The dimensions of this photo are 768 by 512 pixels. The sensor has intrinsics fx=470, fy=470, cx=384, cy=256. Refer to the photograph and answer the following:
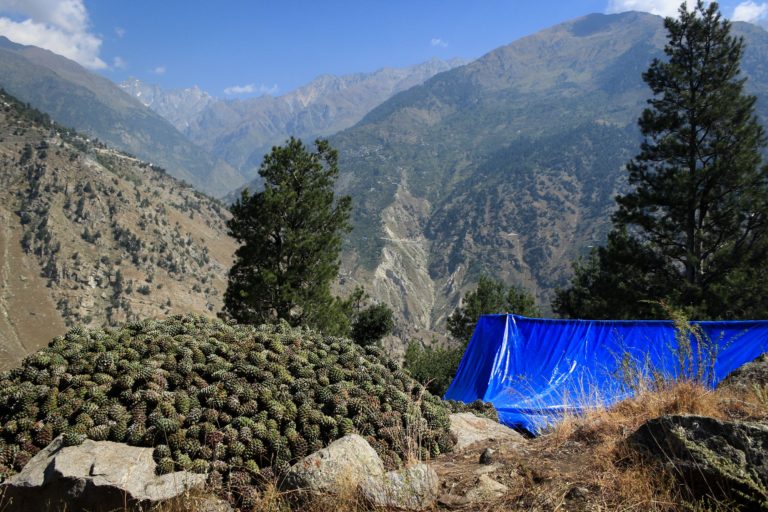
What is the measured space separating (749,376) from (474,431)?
4100 mm

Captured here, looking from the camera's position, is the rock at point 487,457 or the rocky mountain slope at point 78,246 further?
the rocky mountain slope at point 78,246

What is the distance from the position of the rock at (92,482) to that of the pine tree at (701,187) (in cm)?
1955

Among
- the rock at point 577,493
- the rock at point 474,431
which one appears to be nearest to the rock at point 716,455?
the rock at point 577,493

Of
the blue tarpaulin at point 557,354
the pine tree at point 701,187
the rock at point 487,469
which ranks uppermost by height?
the pine tree at point 701,187

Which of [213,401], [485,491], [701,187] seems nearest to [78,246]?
[701,187]

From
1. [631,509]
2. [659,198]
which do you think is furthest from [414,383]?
[659,198]

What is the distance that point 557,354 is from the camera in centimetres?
1170

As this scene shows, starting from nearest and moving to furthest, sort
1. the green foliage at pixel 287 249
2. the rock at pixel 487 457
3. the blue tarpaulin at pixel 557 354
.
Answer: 1. the rock at pixel 487 457
2. the blue tarpaulin at pixel 557 354
3. the green foliage at pixel 287 249

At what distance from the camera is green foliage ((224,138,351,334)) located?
2038cm

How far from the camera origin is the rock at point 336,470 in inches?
168

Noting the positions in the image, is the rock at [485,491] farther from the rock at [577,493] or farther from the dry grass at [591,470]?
→ the rock at [577,493]

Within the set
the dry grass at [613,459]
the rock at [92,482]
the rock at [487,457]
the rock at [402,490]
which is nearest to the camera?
the dry grass at [613,459]

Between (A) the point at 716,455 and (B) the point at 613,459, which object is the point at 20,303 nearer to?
(B) the point at 613,459

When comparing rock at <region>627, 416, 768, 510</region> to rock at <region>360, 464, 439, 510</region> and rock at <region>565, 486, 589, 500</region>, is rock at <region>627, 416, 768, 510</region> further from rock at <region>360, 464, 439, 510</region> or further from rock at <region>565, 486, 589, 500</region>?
rock at <region>360, 464, 439, 510</region>
